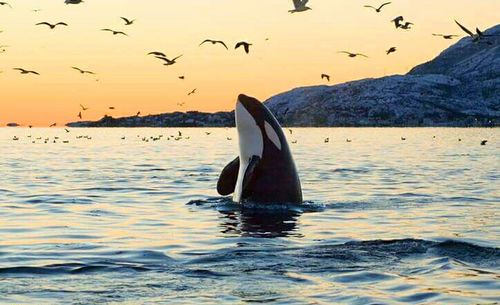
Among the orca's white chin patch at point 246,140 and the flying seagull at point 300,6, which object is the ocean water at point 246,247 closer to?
the orca's white chin patch at point 246,140

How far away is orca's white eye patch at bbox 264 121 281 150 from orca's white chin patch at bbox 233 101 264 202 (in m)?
0.21

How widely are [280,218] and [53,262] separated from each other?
7.08 meters

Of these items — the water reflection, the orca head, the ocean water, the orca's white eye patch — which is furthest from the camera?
the orca head

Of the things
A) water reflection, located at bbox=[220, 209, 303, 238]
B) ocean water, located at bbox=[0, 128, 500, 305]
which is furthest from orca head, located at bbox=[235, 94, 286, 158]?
water reflection, located at bbox=[220, 209, 303, 238]

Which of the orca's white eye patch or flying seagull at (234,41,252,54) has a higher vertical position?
flying seagull at (234,41,252,54)

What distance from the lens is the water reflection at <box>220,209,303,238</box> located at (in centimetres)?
1903

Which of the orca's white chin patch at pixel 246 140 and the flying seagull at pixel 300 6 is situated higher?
the flying seagull at pixel 300 6

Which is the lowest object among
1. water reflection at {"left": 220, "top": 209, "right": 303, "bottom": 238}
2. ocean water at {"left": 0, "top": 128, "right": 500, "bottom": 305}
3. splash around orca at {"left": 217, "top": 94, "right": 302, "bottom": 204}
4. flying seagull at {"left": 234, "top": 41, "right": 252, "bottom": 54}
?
ocean water at {"left": 0, "top": 128, "right": 500, "bottom": 305}

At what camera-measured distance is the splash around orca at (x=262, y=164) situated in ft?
74.0

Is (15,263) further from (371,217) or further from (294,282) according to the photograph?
(371,217)

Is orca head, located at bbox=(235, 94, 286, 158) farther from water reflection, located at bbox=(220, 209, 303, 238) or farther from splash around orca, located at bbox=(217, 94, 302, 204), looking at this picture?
water reflection, located at bbox=(220, 209, 303, 238)

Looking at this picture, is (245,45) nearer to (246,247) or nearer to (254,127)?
(254,127)

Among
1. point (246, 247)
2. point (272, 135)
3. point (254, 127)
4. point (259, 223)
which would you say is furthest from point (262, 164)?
point (246, 247)

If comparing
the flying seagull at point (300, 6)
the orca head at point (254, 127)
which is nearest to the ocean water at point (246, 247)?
the orca head at point (254, 127)
